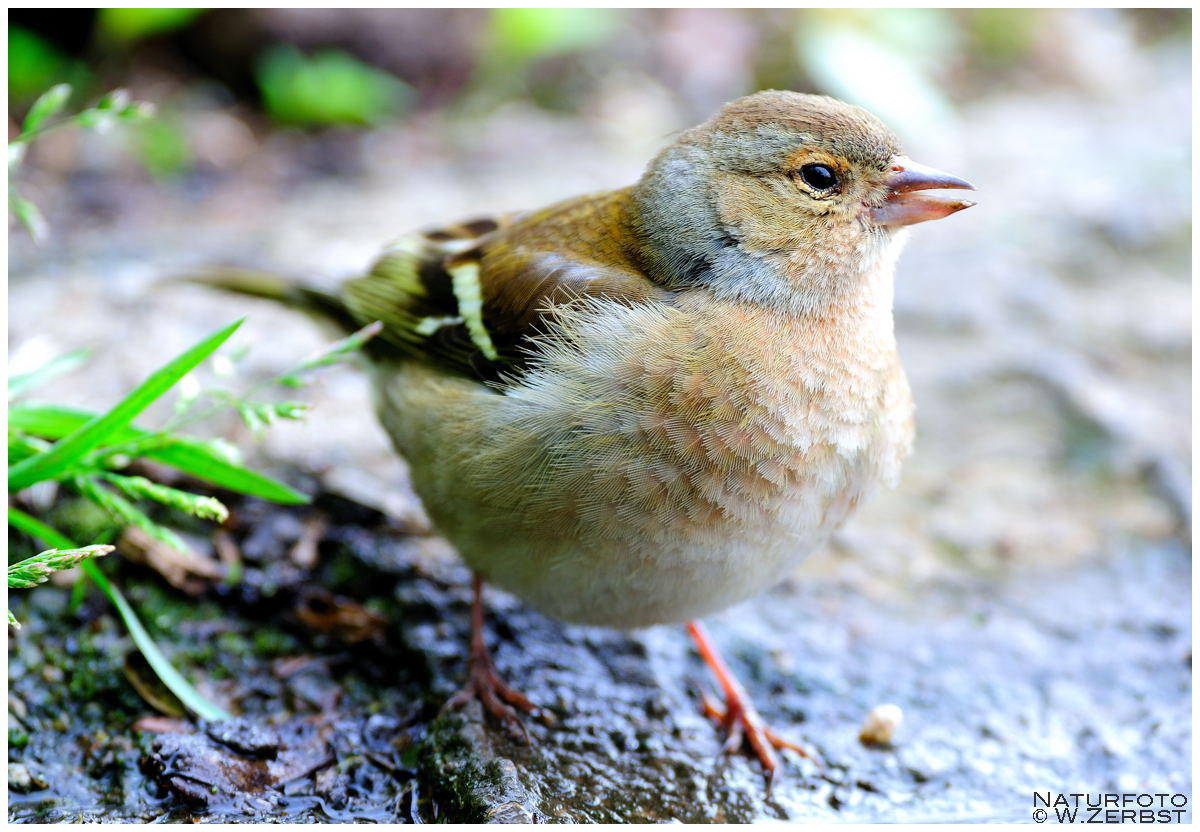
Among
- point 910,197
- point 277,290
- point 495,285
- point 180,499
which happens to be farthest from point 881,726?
point 277,290

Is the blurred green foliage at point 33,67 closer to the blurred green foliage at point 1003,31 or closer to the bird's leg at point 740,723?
the bird's leg at point 740,723

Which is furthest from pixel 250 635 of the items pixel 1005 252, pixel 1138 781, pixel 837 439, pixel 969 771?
pixel 1005 252

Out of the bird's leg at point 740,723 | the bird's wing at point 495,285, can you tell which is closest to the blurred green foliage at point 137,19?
the bird's wing at point 495,285

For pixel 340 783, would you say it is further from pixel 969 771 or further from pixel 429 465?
pixel 969 771

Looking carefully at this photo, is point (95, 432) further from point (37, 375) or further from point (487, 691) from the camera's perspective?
point (487, 691)

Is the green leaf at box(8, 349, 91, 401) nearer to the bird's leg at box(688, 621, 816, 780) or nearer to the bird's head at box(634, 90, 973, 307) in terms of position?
the bird's head at box(634, 90, 973, 307)

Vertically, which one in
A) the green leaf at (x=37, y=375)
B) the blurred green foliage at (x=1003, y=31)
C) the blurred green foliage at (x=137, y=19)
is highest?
the blurred green foliage at (x=1003, y=31)

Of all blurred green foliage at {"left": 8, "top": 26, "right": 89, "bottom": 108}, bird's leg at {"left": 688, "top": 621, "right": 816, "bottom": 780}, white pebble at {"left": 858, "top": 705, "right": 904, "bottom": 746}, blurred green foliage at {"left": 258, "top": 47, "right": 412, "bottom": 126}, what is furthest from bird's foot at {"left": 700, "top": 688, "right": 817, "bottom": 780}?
blurred green foliage at {"left": 8, "top": 26, "right": 89, "bottom": 108}
